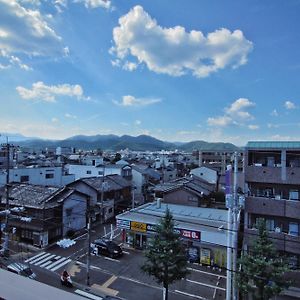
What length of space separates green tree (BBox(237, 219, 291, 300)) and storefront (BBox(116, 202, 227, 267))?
6293 millimetres

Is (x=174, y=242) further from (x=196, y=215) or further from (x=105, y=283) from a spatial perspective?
(x=196, y=215)

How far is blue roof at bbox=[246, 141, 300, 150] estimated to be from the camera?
61.4ft

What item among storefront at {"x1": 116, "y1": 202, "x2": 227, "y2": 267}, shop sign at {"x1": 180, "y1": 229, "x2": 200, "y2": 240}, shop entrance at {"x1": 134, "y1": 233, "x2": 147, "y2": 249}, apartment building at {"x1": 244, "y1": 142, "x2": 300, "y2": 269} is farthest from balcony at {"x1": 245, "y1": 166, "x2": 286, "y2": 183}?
shop entrance at {"x1": 134, "y1": 233, "x2": 147, "y2": 249}

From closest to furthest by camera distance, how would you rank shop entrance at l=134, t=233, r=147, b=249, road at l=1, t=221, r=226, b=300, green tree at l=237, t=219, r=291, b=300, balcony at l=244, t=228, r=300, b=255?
green tree at l=237, t=219, r=291, b=300, road at l=1, t=221, r=226, b=300, balcony at l=244, t=228, r=300, b=255, shop entrance at l=134, t=233, r=147, b=249

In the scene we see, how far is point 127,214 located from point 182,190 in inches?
311

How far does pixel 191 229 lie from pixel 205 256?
244cm

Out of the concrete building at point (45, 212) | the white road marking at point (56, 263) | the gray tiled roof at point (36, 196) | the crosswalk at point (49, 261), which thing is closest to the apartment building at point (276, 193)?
the crosswalk at point (49, 261)

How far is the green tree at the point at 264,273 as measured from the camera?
13000 millimetres

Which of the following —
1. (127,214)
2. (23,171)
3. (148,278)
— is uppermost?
(23,171)

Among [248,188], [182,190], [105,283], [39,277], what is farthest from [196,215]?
[39,277]

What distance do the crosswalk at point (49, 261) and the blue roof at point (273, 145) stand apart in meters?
16.5

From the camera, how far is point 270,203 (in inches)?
747

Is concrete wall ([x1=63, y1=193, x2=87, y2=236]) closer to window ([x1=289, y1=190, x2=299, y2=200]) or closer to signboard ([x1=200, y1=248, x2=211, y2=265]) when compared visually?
signboard ([x1=200, y1=248, x2=211, y2=265])

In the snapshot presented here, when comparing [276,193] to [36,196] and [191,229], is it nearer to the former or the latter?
[191,229]
